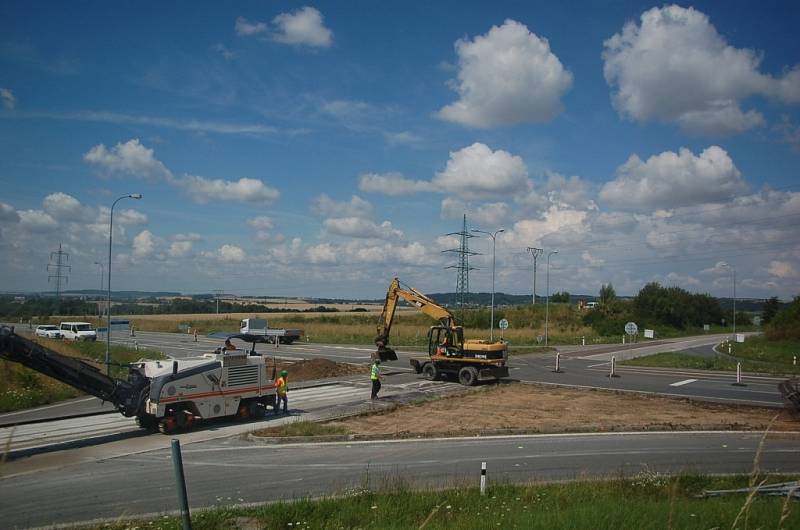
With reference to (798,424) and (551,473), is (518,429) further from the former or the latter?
(798,424)

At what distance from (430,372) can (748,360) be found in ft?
96.0

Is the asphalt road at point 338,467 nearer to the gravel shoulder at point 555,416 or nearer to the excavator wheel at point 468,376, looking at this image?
the gravel shoulder at point 555,416

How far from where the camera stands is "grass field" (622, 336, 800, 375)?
130 ft

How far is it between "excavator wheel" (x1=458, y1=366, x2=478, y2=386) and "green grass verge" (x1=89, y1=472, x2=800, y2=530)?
17.3 meters

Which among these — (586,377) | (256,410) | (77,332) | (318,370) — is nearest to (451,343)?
(318,370)

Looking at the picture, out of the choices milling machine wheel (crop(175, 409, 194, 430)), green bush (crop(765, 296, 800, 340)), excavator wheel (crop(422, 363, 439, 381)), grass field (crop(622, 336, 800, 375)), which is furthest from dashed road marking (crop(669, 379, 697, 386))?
green bush (crop(765, 296, 800, 340))

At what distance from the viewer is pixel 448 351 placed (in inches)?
1189

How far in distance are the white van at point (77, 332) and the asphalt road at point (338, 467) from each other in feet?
151

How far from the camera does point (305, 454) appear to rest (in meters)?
15.8

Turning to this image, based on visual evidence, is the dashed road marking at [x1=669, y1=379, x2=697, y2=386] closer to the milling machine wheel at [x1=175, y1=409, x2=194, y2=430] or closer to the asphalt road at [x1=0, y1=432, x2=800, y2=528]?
the asphalt road at [x1=0, y1=432, x2=800, y2=528]

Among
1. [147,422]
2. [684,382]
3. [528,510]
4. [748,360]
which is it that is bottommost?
[748,360]

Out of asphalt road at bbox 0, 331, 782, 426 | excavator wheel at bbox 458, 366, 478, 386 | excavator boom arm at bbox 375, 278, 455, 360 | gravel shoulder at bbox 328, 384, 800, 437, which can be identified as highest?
excavator boom arm at bbox 375, 278, 455, 360

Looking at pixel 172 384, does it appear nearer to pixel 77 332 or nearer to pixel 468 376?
pixel 468 376

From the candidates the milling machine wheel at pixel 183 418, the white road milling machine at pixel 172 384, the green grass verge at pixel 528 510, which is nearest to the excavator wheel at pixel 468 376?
the white road milling machine at pixel 172 384
